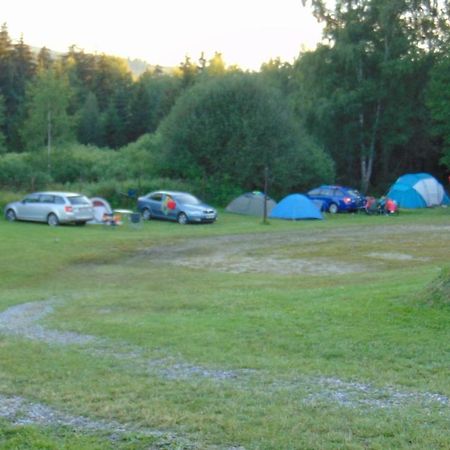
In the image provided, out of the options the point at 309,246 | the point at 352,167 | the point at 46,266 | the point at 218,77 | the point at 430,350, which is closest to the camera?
the point at 430,350

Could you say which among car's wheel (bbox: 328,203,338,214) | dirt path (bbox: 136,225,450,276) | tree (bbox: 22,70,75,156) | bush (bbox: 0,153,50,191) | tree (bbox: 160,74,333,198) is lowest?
dirt path (bbox: 136,225,450,276)

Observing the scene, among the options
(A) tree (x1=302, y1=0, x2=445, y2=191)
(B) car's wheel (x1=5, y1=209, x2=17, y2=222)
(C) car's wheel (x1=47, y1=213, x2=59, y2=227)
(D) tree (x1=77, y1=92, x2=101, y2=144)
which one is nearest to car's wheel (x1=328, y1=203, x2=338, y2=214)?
(A) tree (x1=302, y1=0, x2=445, y2=191)

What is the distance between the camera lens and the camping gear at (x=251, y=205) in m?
41.2

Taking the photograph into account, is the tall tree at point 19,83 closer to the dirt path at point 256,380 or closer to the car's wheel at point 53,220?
the car's wheel at point 53,220

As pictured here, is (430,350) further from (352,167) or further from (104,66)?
(104,66)

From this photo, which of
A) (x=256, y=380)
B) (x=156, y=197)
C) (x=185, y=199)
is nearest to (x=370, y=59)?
(x=185, y=199)

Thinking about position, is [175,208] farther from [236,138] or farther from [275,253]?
[236,138]

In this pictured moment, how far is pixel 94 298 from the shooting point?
15789 mm

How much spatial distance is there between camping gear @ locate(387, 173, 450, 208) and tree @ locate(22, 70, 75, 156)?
96.7ft

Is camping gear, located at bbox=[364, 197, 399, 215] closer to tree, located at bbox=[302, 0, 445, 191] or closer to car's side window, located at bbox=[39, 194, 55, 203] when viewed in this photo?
tree, located at bbox=[302, 0, 445, 191]

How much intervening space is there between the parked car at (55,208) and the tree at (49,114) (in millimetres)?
30779

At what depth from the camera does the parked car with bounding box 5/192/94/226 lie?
32438 millimetres

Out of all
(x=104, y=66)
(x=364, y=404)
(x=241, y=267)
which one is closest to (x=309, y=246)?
(x=241, y=267)

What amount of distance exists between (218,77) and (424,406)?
4327 cm
